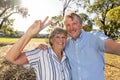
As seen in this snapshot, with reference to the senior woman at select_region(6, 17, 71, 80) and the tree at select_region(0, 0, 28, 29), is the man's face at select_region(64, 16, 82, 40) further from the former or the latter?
the tree at select_region(0, 0, 28, 29)

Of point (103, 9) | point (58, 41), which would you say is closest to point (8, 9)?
point (103, 9)

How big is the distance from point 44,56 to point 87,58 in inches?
25.3

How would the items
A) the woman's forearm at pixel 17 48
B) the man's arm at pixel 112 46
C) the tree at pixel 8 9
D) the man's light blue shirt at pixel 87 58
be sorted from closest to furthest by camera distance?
the man's arm at pixel 112 46, the woman's forearm at pixel 17 48, the man's light blue shirt at pixel 87 58, the tree at pixel 8 9

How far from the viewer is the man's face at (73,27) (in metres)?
4.55

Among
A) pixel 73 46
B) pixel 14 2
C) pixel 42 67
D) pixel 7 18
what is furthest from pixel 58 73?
pixel 7 18

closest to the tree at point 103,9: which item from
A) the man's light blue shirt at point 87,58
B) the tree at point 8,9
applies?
the tree at point 8,9

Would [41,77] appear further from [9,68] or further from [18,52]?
[9,68]

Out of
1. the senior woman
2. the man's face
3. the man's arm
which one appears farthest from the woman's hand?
the man's arm

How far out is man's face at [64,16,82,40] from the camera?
14.9ft

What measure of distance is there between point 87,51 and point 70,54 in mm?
293

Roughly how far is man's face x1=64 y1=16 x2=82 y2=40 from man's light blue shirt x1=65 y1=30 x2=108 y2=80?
0.09 m

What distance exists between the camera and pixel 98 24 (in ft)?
175

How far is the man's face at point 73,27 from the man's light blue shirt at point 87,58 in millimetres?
94

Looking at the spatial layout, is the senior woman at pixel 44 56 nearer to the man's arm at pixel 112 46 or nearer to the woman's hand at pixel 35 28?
the woman's hand at pixel 35 28
